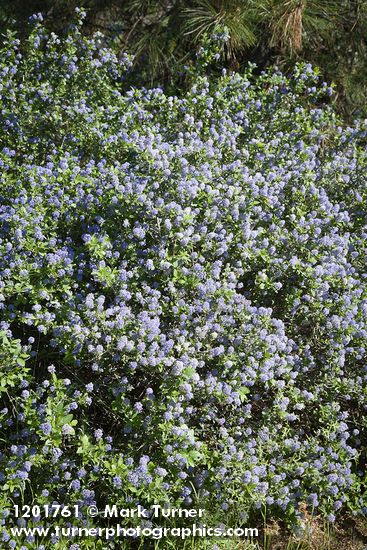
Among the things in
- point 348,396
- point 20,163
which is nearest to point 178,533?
point 348,396

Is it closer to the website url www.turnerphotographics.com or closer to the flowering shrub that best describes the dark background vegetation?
the flowering shrub

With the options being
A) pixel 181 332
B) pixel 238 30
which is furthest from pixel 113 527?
pixel 238 30

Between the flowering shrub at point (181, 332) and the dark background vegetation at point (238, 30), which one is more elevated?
the dark background vegetation at point (238, 30)

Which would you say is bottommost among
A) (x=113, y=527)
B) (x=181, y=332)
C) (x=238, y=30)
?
(x=113, y=527)

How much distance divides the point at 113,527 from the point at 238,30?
3.23 metres

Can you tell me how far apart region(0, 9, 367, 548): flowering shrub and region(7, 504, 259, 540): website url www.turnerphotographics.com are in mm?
53

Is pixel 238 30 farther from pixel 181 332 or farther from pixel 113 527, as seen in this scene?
pixel 113 527

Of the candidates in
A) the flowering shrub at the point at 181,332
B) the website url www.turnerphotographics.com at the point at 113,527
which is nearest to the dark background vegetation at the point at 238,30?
the flowering shrub at the point at 181,332

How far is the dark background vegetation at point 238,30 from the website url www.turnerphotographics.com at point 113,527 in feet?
9.86

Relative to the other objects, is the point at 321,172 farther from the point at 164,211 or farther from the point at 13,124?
the point at 13,124

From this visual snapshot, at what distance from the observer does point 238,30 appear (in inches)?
182

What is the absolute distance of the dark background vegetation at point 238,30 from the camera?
15.4 ft

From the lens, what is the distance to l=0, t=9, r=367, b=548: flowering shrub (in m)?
2.65

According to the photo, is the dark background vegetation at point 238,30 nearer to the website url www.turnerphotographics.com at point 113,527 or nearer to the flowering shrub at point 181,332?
the flowering shrub at point 181,332
